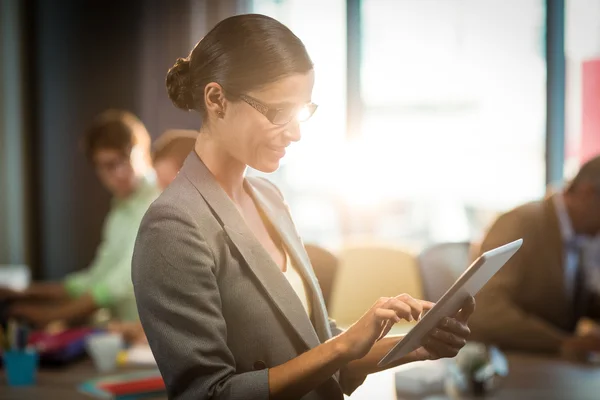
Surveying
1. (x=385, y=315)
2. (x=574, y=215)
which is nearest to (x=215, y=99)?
(x=385, y=315)

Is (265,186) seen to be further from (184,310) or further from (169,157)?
(169,157)

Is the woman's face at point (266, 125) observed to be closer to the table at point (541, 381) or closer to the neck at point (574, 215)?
the table at point (541, 381)

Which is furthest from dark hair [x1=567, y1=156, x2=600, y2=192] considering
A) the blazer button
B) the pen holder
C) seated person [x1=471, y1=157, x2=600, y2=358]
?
the pen holder

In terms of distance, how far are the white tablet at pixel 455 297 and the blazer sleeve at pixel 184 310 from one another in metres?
0.20

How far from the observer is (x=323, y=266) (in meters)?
1.15

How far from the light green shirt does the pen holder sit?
0.48 metres

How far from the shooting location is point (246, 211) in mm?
1035

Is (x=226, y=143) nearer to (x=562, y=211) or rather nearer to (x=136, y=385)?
(x=136, y=385)

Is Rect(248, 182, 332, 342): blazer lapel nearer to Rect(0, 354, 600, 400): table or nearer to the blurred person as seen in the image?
Rect(0, 354, 600, 400): table

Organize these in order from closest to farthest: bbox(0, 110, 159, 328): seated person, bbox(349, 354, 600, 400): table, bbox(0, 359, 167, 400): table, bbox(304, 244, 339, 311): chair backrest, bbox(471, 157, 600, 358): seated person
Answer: bbox(304, 244, 339, 311): chair backrest → bbox(349, 354, 600, 400): table → bbox(0, 359, 167, 400): table → bbox(471, 157, 600, 358): seated person → bbox(0, 110, 159, 328): seated person

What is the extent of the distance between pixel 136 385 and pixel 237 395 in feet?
2.74

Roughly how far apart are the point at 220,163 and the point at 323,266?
0.98 ft

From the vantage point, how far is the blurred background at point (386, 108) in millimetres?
4211

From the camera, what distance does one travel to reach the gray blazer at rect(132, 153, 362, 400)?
2.87 feet
